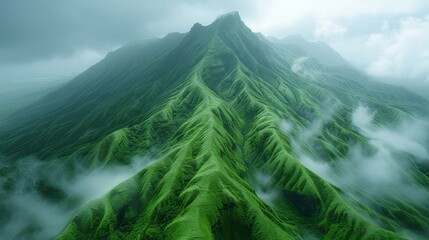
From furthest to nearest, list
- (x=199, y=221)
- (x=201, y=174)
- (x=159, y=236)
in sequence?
1. (x=201, y=174)
2. (x=159, y=236)
3. (x=199, y=221)

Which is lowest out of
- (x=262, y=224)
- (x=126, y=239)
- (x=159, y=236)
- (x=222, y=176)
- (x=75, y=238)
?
(x=75, y=238)

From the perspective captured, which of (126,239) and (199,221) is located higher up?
(199,221)

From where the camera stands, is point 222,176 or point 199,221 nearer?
point 199,221

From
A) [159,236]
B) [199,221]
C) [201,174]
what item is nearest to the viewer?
[199,221]

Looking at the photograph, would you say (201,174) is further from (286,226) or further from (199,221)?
(286,226)

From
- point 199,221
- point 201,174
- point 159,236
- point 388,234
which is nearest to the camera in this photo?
point 199,221

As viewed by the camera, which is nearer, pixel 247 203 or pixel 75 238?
pixel 247 203

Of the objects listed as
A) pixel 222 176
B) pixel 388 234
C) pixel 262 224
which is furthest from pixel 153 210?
pixel 388 234

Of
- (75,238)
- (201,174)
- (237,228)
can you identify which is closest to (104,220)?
(75,238)

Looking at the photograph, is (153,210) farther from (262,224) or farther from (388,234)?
(388,234)
